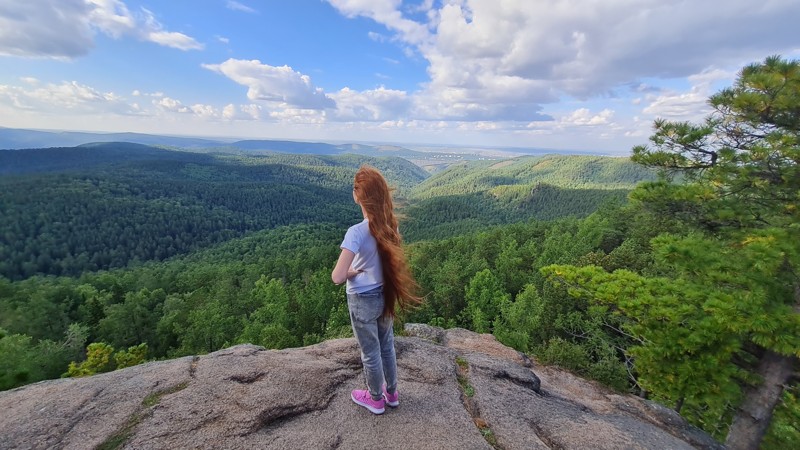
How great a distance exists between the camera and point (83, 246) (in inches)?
4464

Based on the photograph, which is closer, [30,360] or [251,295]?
[30,360]

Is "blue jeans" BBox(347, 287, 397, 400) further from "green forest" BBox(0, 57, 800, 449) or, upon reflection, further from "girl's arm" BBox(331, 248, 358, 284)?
"green forest" BBox(0, 57, 800, 449)

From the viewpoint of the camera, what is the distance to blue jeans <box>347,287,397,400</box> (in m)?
5.10

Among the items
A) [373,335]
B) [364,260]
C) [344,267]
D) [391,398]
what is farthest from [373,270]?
[391,398]

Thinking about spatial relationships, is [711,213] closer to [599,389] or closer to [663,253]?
[663,253]

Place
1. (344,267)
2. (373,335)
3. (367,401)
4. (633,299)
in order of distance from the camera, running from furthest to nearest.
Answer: (633,299) → (367,401) → (373,335) → (344,267)

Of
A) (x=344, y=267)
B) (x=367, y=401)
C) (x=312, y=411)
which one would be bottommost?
(x=312, y=411)

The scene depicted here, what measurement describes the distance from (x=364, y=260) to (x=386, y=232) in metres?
0.49

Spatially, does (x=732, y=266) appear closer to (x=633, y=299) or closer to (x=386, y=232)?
(x=633, y=299)

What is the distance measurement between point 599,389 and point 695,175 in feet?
20.7

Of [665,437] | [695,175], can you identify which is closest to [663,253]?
[695,175]

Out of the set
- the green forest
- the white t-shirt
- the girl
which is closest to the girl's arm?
the girl

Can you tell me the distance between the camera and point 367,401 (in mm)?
6023

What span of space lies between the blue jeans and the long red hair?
6.7 inches
